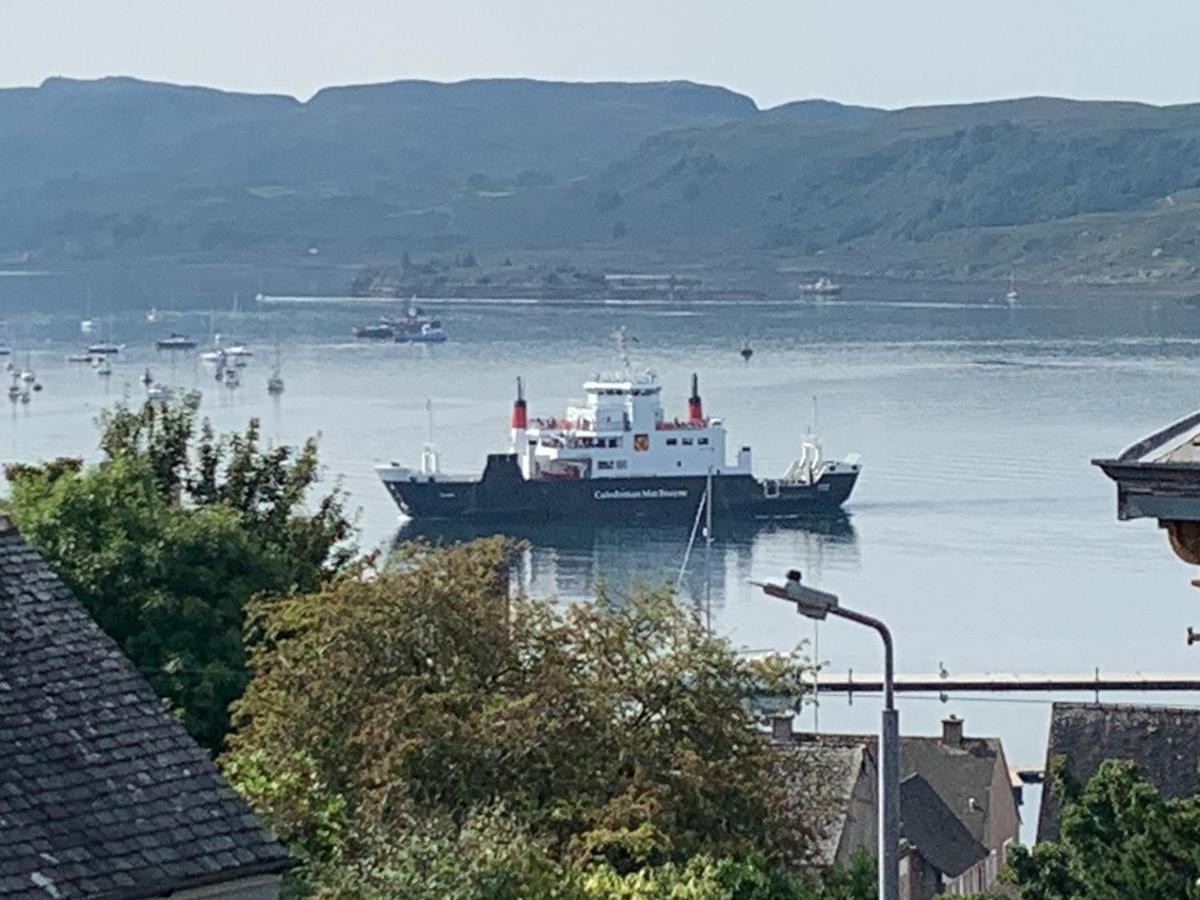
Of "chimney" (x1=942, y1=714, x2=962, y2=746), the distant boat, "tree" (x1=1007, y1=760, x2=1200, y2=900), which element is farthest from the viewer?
the distant boat

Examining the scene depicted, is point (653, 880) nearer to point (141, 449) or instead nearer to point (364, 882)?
point (364, 882)

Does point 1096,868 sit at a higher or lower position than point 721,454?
higher

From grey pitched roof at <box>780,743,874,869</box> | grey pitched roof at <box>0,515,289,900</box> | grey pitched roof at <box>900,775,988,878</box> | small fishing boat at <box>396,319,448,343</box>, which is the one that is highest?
grey pitched roof at <box>0,515,289,900</box>

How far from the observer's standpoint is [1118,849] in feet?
45.9

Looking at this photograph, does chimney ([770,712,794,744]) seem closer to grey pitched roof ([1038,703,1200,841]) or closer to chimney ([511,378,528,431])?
grey pitched roof ([1038,703,1200,841])

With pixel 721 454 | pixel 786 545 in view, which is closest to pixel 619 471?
pixel 721 454

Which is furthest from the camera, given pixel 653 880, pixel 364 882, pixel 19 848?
pixel 653 880

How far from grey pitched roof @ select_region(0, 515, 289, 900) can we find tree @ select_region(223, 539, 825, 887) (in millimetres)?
4303

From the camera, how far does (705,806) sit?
14.5 meters

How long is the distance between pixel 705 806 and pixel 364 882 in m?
3.42

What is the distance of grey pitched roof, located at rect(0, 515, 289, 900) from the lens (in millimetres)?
8234

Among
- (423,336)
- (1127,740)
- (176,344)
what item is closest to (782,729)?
(1127,740)

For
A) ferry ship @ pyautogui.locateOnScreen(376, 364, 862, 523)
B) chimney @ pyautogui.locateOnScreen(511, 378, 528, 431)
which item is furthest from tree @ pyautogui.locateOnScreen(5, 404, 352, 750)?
chimney @ pyautogui.locateOnScreen(511, 378, 528, 431)

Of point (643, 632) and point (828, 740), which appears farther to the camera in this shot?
point (828, 740)
